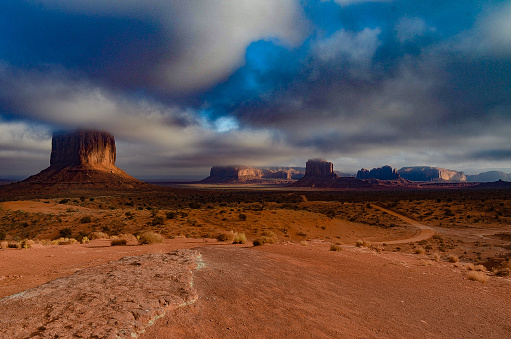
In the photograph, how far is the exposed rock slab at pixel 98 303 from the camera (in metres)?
4.04

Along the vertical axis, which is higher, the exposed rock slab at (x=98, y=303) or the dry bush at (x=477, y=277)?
the exposed rock slab at (x=98, y=303)

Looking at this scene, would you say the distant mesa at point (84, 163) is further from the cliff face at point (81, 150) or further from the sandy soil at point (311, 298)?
the sandy soil at point (311, 298)

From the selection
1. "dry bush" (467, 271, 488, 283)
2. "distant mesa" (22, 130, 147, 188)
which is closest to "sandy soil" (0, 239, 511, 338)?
"dry bush" (467, 271, 488, 283)

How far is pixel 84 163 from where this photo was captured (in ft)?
404

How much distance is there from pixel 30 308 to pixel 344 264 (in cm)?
1152

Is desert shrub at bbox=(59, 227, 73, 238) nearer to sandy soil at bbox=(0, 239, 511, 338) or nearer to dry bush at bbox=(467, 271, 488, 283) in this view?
sandy soil at bbox=(0, 239, 511, 338)

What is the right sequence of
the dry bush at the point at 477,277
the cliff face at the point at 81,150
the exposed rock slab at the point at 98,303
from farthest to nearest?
the cliff face at the point at 81,150 → the dry bush at the point at 477,277 → the exposed rock slab at the point at 98,303

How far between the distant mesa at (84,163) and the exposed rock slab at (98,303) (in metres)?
107

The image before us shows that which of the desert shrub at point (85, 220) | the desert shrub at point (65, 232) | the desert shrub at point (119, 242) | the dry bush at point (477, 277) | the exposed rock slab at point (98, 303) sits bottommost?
the desert shrub at point (65, 232)


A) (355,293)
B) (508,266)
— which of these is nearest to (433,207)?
(508,266)

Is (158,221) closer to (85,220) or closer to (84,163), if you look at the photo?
(85,220)

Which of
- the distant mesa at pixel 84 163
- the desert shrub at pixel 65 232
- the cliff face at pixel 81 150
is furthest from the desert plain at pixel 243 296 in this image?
the cliff face at pixel 81 150

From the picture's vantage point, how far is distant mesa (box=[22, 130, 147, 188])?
102312 mm

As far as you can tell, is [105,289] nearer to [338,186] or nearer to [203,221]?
[203,221]
